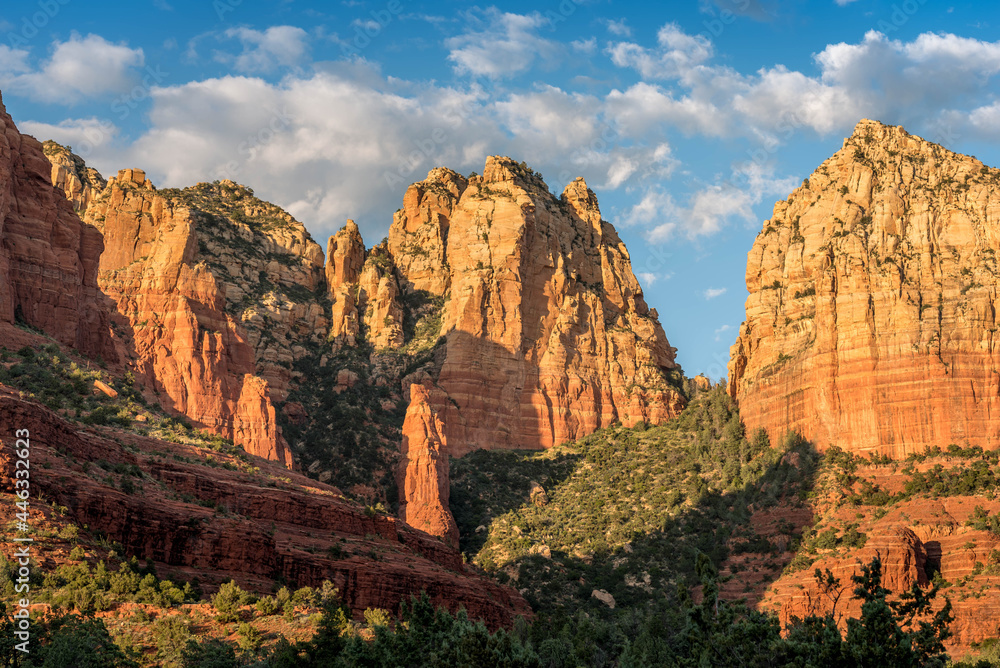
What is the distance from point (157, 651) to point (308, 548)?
22.4 meters

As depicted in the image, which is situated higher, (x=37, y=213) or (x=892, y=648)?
(x=37, y=213)

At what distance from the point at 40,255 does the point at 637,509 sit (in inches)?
2650

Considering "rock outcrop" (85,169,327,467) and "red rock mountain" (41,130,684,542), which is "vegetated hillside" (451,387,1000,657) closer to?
"red rock mountain" (41,130,684,542)

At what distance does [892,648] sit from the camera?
49.8 m

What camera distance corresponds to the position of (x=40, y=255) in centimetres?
9094

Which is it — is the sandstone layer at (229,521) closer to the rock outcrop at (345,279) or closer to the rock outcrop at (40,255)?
the rock outcrop at (40,255)

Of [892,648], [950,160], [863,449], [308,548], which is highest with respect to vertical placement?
[950,160]

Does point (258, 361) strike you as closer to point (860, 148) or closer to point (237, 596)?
point (860, 148)

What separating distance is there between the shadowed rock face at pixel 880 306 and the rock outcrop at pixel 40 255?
224 ft

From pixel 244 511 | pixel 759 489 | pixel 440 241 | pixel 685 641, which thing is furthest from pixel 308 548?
pixel 440 241

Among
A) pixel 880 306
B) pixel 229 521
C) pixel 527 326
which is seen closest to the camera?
pixel 229 521

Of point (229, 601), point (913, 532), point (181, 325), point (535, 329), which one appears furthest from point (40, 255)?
point (913, 532)

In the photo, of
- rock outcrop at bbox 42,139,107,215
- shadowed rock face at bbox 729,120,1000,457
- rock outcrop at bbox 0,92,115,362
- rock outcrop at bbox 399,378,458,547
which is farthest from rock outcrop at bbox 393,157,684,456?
rock outcrop at bbox 0,92,115,362

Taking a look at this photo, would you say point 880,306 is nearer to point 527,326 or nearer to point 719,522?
point 719,522
